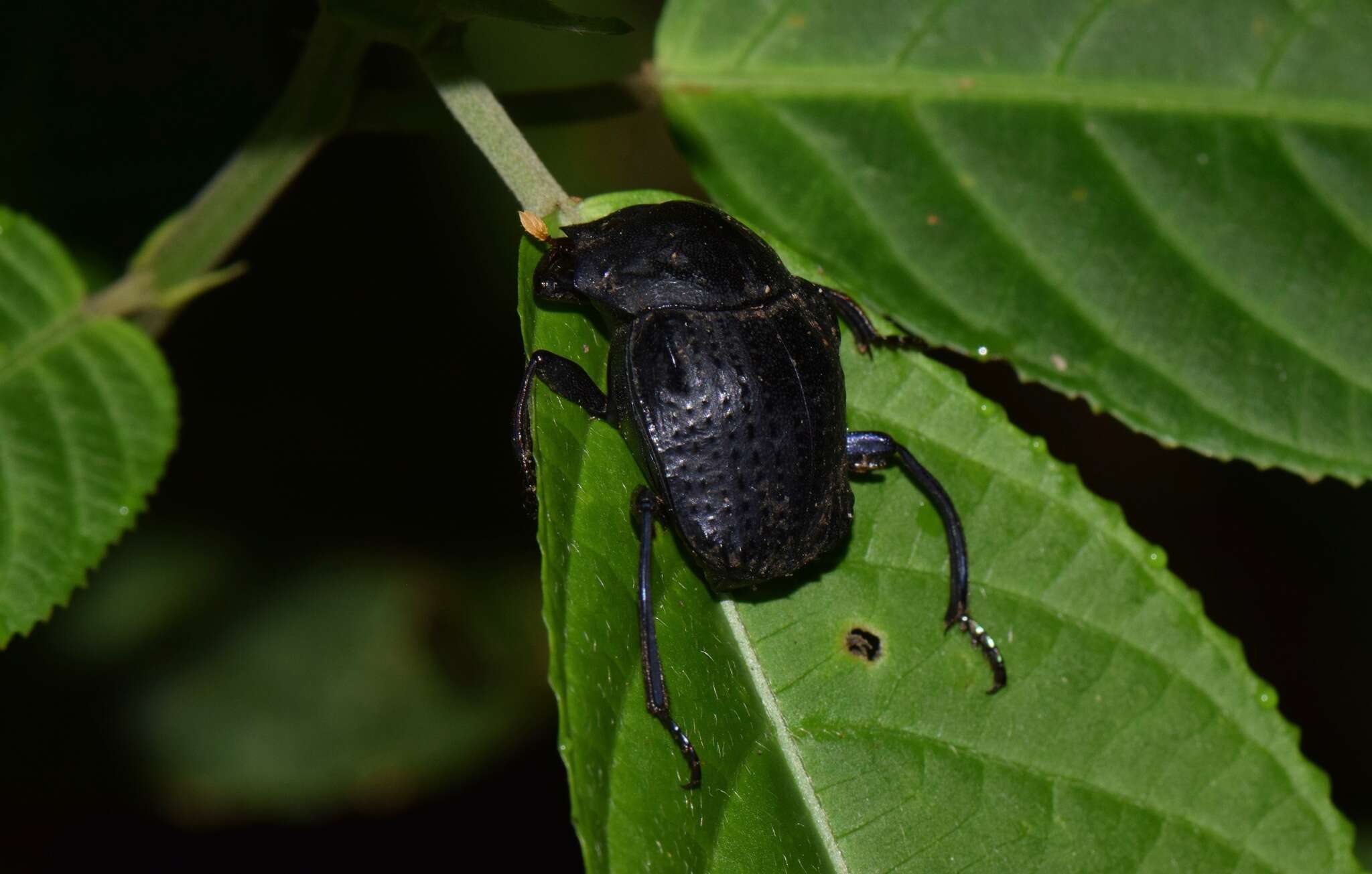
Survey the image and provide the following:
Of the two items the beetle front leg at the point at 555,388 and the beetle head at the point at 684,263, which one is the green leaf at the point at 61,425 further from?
the beetle head at the point at 684,263

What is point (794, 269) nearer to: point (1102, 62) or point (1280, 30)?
point (1102, 62)

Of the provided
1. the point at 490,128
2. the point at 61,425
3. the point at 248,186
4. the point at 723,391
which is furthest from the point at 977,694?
the point at 61,425

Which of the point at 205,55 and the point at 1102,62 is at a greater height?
the point at 1102,62

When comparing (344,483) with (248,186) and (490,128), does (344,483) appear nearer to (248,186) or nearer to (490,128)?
(248,186)

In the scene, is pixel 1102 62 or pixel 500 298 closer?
pixel 1102 62

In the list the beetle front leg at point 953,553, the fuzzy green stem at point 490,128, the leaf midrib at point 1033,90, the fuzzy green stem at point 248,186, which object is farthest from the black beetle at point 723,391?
the fuzzy green stem at point 248,186

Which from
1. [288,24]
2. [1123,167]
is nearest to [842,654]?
[1123,167]

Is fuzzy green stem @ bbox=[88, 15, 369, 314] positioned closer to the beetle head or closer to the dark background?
the dark background
